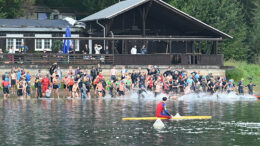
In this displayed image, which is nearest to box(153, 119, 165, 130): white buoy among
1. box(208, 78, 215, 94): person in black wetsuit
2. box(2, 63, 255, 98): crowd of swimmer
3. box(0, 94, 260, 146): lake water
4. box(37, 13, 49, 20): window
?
box(0, 94, 260, 146): lake water

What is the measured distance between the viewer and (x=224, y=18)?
58469mm

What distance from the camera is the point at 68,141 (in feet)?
72.0

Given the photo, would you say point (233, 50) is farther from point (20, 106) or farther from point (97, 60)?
point (20, 106)

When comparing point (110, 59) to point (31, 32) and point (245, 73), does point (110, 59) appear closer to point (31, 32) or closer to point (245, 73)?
point (31, 32)

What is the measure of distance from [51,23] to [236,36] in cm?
1798

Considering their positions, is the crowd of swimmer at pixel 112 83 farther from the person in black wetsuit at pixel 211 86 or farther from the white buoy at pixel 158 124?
the white buoy at pixel 158 124

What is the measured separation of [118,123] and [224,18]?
3409 cm

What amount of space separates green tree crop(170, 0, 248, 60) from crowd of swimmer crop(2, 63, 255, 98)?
53.8ft

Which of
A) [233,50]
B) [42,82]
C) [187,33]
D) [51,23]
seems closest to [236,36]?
[233,50]

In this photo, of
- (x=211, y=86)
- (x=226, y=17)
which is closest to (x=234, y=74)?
(x=211, y=86)

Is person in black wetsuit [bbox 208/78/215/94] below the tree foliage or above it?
below

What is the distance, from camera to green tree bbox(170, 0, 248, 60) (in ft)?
187

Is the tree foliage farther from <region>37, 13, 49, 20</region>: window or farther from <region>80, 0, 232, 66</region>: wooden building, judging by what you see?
<region>37, 13, 49, 20</region>: window

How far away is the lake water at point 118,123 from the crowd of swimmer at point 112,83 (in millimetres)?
977
